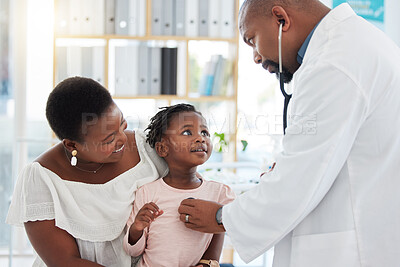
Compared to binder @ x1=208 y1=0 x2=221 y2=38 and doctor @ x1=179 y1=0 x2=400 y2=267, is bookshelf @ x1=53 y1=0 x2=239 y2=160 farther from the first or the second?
doctor @ x1=179 y1=0 x2=400 y2=267

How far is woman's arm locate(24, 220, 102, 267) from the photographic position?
1369 mm

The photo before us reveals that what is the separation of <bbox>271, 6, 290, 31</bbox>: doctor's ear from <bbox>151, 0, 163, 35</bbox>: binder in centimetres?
231

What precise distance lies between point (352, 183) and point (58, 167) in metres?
0.88

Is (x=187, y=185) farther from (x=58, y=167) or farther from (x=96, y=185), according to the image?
(x=58, y=167)

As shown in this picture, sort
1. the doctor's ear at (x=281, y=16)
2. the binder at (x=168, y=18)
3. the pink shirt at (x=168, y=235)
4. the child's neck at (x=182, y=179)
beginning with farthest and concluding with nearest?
the binder at (x=168, y=18) < the child's neck at (x=182, y=179) < the pink shirt at (x=168, y=235) < the doctor's ear at (x=281, y=16)

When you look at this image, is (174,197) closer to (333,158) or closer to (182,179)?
(182,179)

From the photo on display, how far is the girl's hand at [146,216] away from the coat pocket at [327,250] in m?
0.44

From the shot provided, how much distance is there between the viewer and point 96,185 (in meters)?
1.48

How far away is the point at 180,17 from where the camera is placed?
3467mm

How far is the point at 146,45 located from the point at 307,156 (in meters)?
2.66

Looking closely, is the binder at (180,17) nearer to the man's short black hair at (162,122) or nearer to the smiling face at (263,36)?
the man's short black hair at (162,122)

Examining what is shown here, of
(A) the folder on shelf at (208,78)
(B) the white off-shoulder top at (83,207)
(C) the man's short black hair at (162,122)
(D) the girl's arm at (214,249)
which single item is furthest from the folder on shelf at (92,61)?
(D) the girl's arm at (214,249)

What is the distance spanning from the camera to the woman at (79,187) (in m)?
1.37

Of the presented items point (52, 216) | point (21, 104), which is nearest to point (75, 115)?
point (52, 216)
